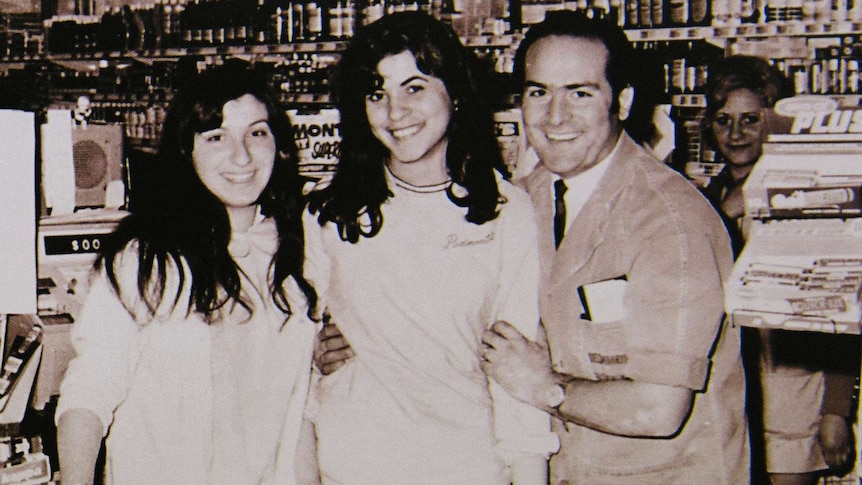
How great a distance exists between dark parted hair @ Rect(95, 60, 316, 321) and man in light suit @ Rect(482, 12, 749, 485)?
60 cm

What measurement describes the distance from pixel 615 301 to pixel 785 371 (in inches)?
53.9

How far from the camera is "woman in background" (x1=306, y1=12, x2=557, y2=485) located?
1777 mm

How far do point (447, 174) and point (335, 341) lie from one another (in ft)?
1.63

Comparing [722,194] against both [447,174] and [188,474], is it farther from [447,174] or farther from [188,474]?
[188,474]

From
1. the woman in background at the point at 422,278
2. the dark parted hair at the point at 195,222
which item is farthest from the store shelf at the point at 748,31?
the dark parted hair at the point at 195,222

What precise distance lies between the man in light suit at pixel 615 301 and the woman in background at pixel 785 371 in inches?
39.0

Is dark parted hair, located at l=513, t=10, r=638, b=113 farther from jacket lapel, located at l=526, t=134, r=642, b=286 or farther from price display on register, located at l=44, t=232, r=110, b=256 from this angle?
price display on register, located at l=44, t=232, r=110, b=256

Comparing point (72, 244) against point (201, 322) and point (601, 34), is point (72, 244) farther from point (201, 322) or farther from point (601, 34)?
point (601, 34)

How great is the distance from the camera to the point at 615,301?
1.80 meters

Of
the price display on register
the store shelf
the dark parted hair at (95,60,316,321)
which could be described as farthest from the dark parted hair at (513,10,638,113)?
the price display on register

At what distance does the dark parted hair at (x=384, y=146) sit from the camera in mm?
1877

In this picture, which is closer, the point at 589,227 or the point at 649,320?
the point at 649,320

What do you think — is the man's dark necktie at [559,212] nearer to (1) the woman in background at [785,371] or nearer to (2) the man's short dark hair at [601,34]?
(2) the man's short dark hair at [601,34]

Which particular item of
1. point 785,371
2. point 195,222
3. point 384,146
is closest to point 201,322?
point 195,222
